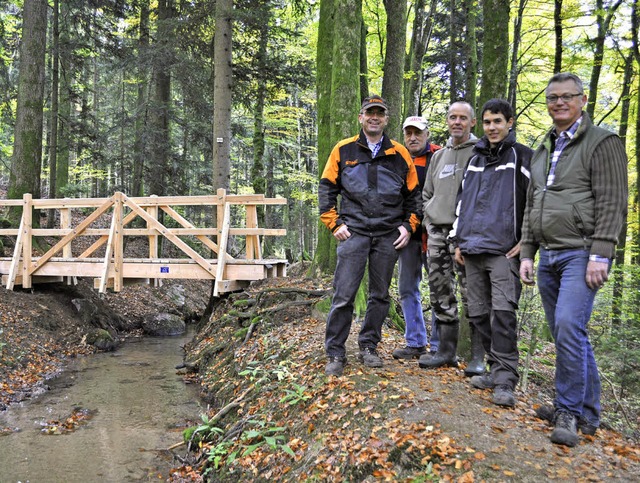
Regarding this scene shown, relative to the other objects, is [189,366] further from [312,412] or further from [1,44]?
[1,44]

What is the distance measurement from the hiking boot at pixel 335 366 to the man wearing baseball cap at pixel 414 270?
0.75 m

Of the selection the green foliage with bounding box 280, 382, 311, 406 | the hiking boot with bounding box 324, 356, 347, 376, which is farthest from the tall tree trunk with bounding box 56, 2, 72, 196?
the hiking boot with bounding box 324, 356, 347, 376

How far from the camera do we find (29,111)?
11.0 m

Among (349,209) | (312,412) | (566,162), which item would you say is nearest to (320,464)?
(312,412)

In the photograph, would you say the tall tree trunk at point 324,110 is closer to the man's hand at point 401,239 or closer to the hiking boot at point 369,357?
the hiking boot at point 369,357

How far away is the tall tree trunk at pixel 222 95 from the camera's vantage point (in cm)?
1046

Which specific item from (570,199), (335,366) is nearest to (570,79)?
(570,199)

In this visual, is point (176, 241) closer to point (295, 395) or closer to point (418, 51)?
point (295, 395)

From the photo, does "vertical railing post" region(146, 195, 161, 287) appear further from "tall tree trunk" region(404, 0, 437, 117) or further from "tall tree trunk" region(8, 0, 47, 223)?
"tall tree trunk" region(404, 0, 437, 117)

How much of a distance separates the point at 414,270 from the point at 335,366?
1.22 meters

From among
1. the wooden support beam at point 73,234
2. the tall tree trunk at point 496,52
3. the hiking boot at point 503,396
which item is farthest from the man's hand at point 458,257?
the wooden support beam at point 73,234

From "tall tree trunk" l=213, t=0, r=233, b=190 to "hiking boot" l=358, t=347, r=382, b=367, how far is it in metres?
6.85

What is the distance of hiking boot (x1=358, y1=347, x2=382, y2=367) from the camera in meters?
4.34

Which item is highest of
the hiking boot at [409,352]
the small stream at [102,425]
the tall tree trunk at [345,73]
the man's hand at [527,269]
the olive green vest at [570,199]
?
the tall tree trunk at [345,73]
